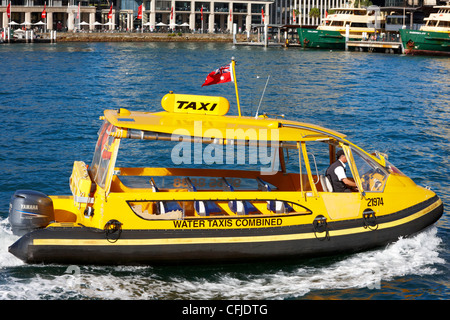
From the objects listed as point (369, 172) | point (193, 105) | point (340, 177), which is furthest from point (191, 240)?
point (369, 172)

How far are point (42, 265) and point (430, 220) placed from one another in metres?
7.10

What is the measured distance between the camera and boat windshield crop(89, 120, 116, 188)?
11430 mm

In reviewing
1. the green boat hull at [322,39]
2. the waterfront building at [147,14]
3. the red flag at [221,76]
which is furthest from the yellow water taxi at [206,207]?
the waterfront building at [147,14]

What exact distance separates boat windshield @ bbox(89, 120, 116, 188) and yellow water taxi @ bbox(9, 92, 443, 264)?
0.03m

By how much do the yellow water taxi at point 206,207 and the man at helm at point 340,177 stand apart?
0.08 meters

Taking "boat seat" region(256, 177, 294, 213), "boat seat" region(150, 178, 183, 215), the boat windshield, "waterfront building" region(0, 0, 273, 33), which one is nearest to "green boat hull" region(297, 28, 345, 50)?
"waterfront building" region(0, 0, 273, 33)

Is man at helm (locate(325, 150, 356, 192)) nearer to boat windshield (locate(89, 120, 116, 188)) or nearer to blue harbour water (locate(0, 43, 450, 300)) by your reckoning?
blue harbour water (locate(0, 43, 450, 300))

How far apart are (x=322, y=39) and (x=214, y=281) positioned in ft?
272

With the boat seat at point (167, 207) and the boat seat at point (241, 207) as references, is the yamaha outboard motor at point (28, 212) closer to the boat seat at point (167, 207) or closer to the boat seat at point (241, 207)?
the boat seat at point (167, 207)

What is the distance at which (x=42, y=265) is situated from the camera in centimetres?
1112

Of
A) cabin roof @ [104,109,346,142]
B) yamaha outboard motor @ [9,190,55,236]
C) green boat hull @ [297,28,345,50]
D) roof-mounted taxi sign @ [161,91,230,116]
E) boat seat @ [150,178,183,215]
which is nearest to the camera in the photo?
cabin roof @ [104,109,346,142]

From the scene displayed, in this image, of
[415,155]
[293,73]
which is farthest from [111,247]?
[293,73]

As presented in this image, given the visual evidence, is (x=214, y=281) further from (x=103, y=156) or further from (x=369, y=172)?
(x=369, y=172)
